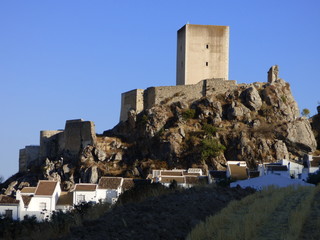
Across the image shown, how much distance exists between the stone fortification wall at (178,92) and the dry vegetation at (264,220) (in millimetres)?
33146

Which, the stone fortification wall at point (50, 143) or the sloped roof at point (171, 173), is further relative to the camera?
the stone fortification wall at point (50, 143)

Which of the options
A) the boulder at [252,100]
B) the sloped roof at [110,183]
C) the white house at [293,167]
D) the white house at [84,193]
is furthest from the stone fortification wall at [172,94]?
the white house at [84,193]

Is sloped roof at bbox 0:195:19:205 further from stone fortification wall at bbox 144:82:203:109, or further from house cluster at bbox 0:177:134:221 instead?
stone fortification wall at bbox 144:82:203:109

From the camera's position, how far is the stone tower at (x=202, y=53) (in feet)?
168

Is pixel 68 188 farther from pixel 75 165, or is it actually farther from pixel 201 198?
pixel 201 198

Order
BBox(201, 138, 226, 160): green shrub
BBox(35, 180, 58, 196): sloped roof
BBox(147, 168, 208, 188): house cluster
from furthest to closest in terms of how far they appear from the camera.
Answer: BBox(201, 138, 226, 160): green shrub < BBox(35, 180, 58, 196): sloped roof < BBox(147, 168, 208, 188): house cluster

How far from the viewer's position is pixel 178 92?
167 feet

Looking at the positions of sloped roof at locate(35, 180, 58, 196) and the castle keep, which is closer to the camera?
sloped roof at locate(35, 180, 58, 196)

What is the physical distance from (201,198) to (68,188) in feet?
107

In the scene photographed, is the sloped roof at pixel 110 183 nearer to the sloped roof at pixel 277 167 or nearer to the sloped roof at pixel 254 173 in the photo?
the sloped roof at pixel 254 173

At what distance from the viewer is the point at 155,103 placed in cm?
5178

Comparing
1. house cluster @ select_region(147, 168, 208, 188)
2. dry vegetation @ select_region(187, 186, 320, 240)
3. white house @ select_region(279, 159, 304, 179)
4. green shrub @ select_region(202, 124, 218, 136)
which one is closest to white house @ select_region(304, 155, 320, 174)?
white house @ select_region(279, 159, 304, 179)

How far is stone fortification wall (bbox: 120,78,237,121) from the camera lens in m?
50.3

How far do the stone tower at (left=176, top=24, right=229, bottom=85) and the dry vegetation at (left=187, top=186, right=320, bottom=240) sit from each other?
34367mm
